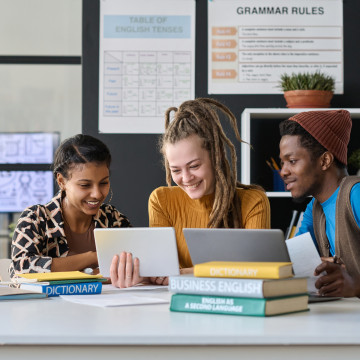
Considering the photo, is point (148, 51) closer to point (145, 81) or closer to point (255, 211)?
point (145, 81)

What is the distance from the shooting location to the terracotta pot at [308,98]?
3285 mm

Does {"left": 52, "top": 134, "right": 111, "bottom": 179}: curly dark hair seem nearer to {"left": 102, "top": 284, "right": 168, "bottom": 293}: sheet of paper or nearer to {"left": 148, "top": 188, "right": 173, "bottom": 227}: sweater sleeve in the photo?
{"left": 148, "top": 188, "right": 173, "bottom": 227}: sweater sleeve

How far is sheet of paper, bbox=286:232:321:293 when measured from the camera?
5.03ft

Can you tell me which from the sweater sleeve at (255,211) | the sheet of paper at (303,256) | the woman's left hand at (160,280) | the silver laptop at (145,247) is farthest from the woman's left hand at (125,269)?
the sweater sleeve at (255,211)

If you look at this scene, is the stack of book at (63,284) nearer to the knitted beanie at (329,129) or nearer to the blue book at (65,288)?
the blue book at (65,288)

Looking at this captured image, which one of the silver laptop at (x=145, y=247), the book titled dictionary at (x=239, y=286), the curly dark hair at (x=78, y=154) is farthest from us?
the curly dark hair at (x=78, y=154)

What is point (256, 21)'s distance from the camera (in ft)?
11.7

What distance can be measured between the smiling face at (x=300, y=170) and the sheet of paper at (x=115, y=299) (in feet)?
3.29

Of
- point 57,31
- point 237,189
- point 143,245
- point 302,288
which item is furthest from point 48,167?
point 302,288

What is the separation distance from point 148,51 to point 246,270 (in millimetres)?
2557

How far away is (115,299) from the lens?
150 centimetres

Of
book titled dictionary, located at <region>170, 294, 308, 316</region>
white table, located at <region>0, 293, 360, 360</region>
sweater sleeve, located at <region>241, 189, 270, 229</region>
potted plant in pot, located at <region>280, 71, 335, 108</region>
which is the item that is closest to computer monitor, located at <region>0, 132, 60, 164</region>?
potted plant in pot, located at <region>280, 71, 335, 108</region>

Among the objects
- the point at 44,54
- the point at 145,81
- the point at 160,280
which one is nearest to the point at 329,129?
the point at 160,280

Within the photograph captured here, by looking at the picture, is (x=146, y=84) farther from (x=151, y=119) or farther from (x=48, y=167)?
(x=48, y=167)
